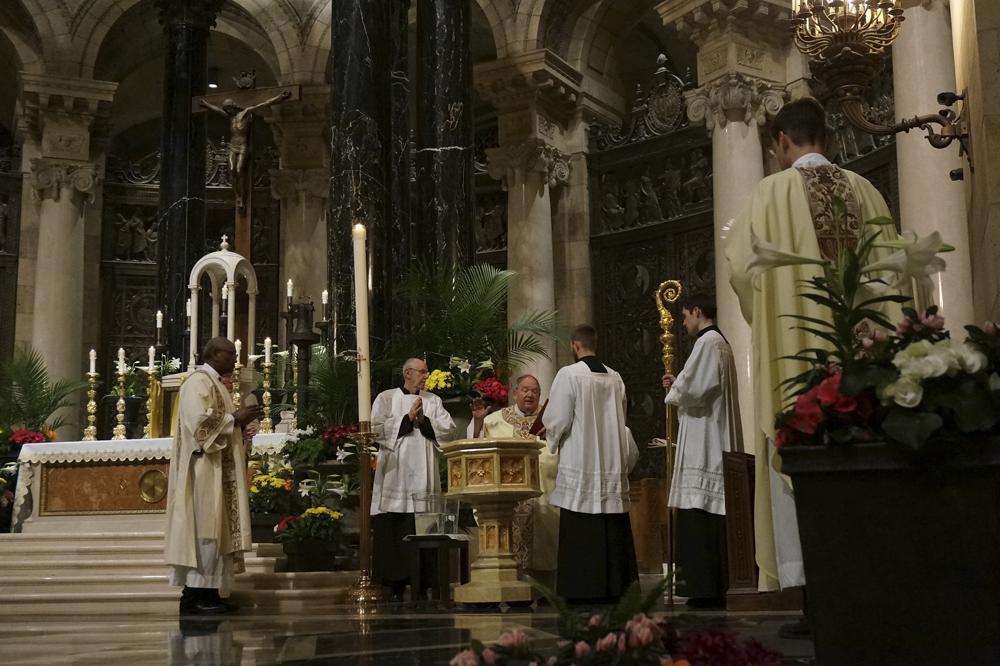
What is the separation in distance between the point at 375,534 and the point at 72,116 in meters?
11.3

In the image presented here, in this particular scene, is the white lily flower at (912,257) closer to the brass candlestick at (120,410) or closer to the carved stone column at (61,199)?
the brass candlestick at (120,410)

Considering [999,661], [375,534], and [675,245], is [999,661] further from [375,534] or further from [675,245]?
[675,245]

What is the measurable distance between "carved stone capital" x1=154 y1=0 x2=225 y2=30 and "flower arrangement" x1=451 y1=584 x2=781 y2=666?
14.6 metres

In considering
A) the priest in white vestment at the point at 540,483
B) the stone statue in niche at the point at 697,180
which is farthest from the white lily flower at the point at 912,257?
the stone statue in niche at the point at 697,180

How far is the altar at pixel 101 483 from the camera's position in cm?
1062

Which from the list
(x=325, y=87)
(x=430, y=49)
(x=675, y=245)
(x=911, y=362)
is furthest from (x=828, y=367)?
(x=325, y=87)

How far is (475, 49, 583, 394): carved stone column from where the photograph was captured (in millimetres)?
16781

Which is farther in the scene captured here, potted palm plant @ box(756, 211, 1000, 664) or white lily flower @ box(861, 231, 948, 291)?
white lily flower @ box(861, 231, 948, 291)

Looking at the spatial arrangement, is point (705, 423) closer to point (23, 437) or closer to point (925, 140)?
point (925, 140)

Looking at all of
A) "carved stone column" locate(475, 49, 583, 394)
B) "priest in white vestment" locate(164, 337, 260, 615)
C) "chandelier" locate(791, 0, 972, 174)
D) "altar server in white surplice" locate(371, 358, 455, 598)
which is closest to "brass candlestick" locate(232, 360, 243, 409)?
"altar server in white surplice" locate(371, 358, 455, 598)

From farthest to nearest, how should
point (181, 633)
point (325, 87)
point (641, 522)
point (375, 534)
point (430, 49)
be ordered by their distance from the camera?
point (325, 87) < point (641, 522) < point (430, 49) < point (375, 534) < point (181, 633)

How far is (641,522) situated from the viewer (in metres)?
14.9

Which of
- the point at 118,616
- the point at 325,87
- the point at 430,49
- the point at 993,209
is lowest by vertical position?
the point at 118,616

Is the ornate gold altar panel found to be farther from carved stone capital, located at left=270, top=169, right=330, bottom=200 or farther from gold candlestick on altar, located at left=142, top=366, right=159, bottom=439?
carved stone capital, located at left=270, top=169, right=330, bottom=200
